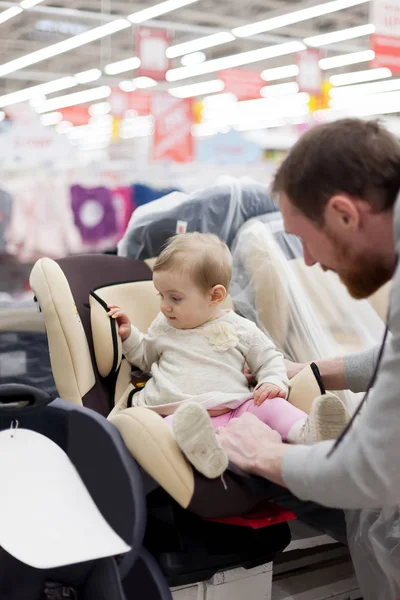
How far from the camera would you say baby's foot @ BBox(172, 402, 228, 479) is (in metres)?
1.33

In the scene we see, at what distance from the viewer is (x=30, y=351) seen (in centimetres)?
315

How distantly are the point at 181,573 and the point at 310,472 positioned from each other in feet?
1.40

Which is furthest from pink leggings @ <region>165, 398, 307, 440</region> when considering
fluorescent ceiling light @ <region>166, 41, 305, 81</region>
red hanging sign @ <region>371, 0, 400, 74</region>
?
fluorescent ceiling light @ <region>166, 41, 305, 81</region>

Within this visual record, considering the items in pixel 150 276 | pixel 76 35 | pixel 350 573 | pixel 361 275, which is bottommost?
pixel 350 573

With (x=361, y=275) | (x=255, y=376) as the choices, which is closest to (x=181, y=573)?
(x=255, y=376)

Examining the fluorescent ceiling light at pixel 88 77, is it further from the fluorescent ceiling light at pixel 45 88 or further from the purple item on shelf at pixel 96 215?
the purple item on shelf at pixel 96 215

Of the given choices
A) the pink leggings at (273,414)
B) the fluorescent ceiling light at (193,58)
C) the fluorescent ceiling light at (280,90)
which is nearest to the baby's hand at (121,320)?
the pink leggings at (273,414)

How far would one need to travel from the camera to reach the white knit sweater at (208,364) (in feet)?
5.81

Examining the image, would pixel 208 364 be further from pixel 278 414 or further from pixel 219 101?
pixel 219 101

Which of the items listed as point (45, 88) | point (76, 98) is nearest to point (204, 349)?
point (45, 88)

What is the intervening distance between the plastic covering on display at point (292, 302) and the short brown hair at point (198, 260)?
1.65 ft

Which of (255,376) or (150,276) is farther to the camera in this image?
(150,276)

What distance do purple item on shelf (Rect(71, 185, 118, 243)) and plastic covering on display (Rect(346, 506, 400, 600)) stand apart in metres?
2.32

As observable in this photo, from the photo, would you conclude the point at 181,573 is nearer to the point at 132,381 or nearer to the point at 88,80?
the point at 132,381
